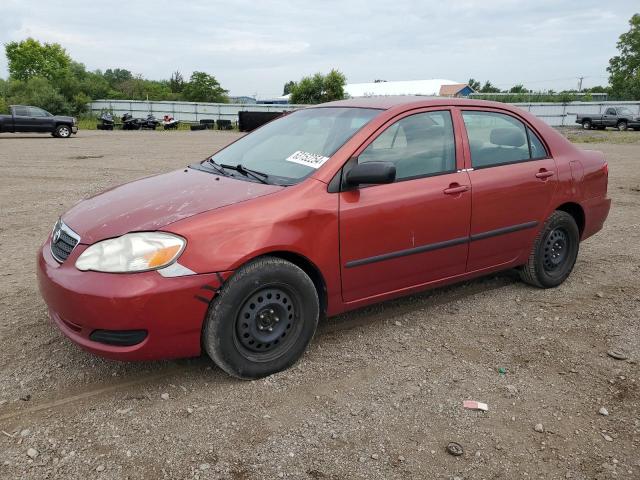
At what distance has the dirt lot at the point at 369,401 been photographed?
2400 millimetres

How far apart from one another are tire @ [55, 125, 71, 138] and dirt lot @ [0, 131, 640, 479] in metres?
24.1

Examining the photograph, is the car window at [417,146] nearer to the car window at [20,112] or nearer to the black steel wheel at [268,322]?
the black steel wheel at [268,322]

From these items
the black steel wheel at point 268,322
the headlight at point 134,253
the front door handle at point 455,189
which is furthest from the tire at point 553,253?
the headlight at point 134,253

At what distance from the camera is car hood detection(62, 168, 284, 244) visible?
2.88 metres

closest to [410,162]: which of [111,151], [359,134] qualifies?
[359,134]

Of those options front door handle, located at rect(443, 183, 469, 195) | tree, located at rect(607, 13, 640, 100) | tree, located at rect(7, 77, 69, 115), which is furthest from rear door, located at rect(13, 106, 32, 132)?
tree, located at rect(607, 13, 640, 100)

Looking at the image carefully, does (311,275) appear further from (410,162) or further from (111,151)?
(111,151)

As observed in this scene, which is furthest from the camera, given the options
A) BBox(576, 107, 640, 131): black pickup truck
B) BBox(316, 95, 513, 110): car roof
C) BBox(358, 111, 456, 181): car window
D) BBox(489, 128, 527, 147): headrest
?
BBox(576, 107, 640, 131): black pickup truck

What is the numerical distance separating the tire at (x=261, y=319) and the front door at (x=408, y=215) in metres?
0.36

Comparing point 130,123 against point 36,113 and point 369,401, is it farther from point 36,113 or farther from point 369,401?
point 369,401

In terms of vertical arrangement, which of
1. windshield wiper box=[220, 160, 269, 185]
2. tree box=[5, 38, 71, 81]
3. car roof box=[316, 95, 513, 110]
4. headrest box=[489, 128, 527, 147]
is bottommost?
windshield wiper box=[220, 160, 269, 185]

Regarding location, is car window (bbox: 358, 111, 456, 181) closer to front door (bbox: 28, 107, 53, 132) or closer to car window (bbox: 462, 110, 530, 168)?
car window (bbox: 462, 110, 530, 168)

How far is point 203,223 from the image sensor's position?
281 cm

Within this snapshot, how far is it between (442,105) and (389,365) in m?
1.92
